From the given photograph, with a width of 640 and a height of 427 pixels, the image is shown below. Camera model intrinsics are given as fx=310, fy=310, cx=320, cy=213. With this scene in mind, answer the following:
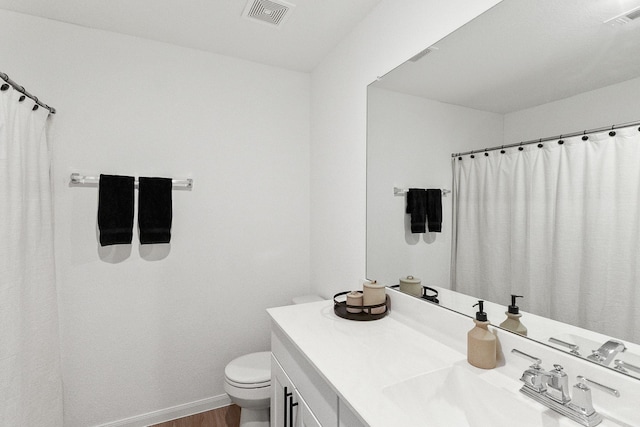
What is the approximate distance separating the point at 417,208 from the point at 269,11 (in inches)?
52.2

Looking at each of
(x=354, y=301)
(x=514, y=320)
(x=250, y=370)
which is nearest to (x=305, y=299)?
(x=250, y=370)

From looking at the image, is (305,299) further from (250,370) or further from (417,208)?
(417,208)

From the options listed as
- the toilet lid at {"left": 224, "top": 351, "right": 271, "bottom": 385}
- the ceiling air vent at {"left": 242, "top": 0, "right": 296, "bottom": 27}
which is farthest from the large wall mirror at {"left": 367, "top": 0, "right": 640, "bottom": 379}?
the toilet lid at {"left": 224, "top": 351, "right": 271, "bottom": 385}

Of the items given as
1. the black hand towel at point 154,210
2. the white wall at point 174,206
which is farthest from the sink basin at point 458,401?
the black hand towel at point 154,210

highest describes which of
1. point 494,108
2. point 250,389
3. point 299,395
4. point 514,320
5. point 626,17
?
point 626,17

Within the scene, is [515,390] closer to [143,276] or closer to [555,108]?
[555,108]

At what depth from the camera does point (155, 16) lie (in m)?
1.73

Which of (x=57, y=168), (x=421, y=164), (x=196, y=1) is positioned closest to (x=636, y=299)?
(x=421, y=164)

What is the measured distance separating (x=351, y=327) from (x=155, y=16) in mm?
1961

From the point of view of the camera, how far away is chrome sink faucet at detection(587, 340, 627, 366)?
31.5 inches

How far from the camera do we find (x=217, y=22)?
5.86 feet

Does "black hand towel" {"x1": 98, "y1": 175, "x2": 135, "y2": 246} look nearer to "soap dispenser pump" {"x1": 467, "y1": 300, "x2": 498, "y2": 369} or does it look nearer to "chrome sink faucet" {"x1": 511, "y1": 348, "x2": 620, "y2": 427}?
"soap dispenser pump" {"x1": 467, "y1": 300, "x2": 498, "y2": 369}

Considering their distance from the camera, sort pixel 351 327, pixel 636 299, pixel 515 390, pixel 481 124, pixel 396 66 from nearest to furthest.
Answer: pixel 636 299
pixel 515 390
pixel 481 124
pixel 351 327
pixel 396 66

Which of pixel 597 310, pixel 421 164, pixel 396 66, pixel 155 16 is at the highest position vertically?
pixel 155 16
